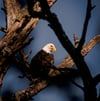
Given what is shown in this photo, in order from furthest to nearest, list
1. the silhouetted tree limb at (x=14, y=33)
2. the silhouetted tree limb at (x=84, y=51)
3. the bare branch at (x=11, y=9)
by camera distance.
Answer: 1. the bare branch at (x=11, y=9)
2. the silhouetted tree limb at (x=84, y=51)
3. the silhouetted tree limb at (x=14, y=33)

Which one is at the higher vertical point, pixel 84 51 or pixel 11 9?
pixel 11 9

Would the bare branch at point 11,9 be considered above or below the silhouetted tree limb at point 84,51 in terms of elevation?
above

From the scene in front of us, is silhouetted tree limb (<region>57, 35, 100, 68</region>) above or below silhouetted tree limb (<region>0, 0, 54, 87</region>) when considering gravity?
below

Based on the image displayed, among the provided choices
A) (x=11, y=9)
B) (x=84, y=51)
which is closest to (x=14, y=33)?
(x=11, y=9)

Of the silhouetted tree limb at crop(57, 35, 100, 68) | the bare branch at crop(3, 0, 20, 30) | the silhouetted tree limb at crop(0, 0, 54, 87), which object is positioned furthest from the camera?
the bare branch at crop(3, 0, 20, 30)

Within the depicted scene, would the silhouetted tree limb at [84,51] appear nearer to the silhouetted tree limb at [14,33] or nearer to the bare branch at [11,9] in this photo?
the silhouetted tree limb at [14,33]

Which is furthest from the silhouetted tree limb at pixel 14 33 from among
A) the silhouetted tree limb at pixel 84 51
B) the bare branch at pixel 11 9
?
the silhouetted tree limb at pixel 84 51

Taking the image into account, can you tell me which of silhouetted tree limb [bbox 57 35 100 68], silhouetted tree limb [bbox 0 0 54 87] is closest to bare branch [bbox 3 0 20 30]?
silhouetted tree limb [bbox 0 0 54 87]

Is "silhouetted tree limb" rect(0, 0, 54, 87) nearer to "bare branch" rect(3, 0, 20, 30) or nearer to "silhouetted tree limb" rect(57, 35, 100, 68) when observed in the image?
"bare branch" rect(3, 0, 20, 30)

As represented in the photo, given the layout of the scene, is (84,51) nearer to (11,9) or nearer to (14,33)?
(14,33)

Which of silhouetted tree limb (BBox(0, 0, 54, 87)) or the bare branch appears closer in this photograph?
silhouetted tree limb (BBox(0, 0, 54, 87))

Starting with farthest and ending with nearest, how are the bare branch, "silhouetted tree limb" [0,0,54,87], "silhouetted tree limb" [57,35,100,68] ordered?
the bare branch
"silhouetted tree limb" [57,35,100,68]
"silhouetted tree limb" [0,0,54,87]

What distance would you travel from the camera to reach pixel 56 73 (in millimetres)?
2297

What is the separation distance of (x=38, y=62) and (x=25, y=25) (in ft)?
2.62
